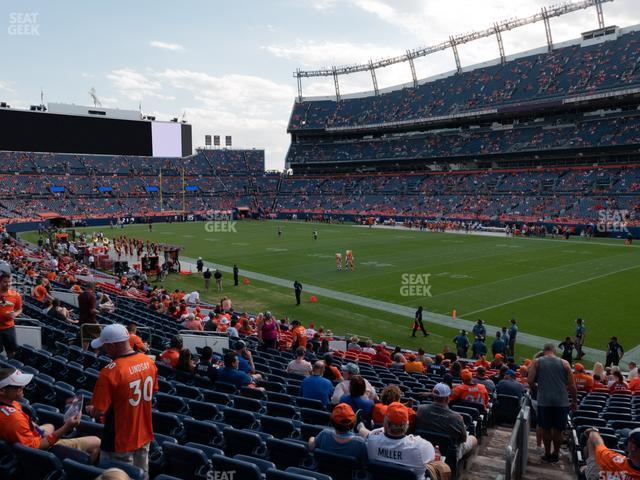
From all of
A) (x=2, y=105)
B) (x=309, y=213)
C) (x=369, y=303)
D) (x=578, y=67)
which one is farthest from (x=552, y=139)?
(x=2, y=105)

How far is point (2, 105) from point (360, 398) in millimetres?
87908

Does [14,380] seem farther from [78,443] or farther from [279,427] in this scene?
[279,427]

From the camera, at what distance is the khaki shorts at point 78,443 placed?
442 cm

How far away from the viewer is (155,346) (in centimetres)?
1229

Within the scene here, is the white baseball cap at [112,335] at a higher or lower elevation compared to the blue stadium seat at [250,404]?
higher

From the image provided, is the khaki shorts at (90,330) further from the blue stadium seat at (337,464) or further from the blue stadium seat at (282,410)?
the blue stadium seat at (337,464)

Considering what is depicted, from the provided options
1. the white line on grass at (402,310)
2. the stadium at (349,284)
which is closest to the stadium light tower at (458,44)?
the stadium at (349,284)

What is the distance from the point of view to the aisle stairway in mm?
6797

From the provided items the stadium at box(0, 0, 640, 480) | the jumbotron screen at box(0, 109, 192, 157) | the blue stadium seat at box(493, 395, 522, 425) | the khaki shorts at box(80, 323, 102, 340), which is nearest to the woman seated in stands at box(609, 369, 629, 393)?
the stadium at box(0, 0, 640, 480)

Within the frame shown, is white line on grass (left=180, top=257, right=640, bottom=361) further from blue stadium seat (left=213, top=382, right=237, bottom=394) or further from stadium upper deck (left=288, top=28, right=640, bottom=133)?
stadium upper deck (left=288, top=28, right=640, bottom=133)

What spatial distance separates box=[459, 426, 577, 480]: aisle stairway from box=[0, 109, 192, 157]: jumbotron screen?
86302mm

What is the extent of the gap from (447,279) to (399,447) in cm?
2666

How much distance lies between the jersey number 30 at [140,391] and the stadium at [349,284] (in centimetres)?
3

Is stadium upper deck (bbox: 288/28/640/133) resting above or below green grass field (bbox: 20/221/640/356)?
above
